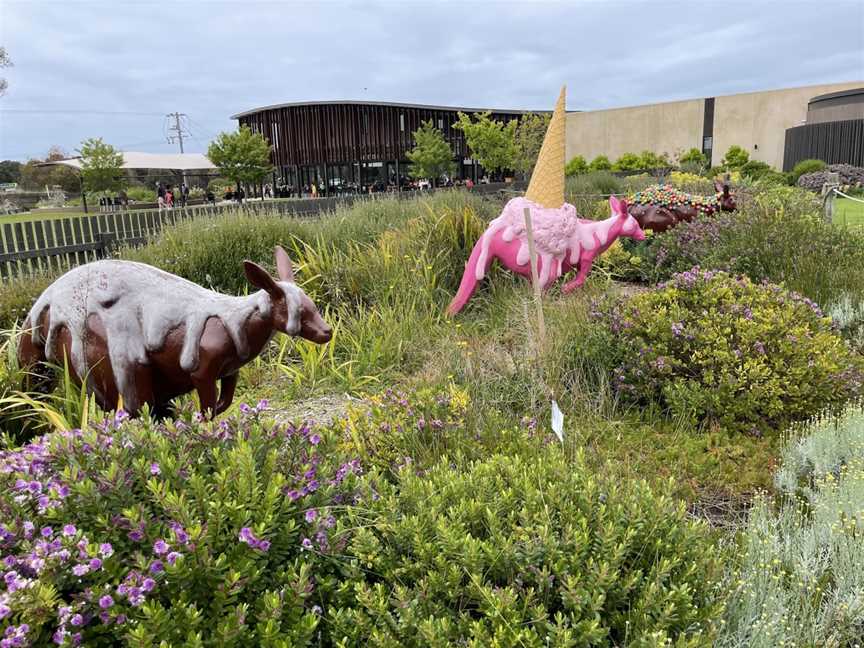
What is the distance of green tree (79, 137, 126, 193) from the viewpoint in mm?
39500

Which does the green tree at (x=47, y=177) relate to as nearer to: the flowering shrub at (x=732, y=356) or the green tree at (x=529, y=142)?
the green tree at (x=529, y=142)

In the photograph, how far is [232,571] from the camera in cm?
132

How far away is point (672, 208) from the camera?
9.16 m

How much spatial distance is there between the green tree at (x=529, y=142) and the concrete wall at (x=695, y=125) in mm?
13938

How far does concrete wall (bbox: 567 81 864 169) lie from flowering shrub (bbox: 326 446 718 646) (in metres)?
43.2

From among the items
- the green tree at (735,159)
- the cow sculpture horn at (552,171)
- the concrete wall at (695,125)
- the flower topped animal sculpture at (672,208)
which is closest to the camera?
the cow sculpture horn at (552,171)

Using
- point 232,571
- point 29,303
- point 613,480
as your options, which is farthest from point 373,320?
point 232,571

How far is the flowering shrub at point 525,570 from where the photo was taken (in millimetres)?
1390

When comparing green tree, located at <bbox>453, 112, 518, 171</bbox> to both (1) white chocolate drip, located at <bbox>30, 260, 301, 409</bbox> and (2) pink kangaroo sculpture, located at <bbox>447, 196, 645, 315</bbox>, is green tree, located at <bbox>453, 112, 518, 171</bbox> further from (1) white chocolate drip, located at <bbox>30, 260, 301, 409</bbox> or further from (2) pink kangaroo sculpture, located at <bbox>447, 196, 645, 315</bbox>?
(1) white chocolate drip, located at <bbox>30, 260, 301, 409</bbox>

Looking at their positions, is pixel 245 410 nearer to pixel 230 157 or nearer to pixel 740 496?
pixel 740 496

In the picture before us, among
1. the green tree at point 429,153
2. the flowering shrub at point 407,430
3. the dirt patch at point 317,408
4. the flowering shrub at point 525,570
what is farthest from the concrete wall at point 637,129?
the flowering shrub at point 525,570

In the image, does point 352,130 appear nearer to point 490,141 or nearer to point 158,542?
point 490,141

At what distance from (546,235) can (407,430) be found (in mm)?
3986

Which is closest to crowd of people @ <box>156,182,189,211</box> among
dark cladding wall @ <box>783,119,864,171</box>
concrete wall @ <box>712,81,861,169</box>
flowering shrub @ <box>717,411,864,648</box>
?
flowering shrub @ <box>717,411,864,648</box>
